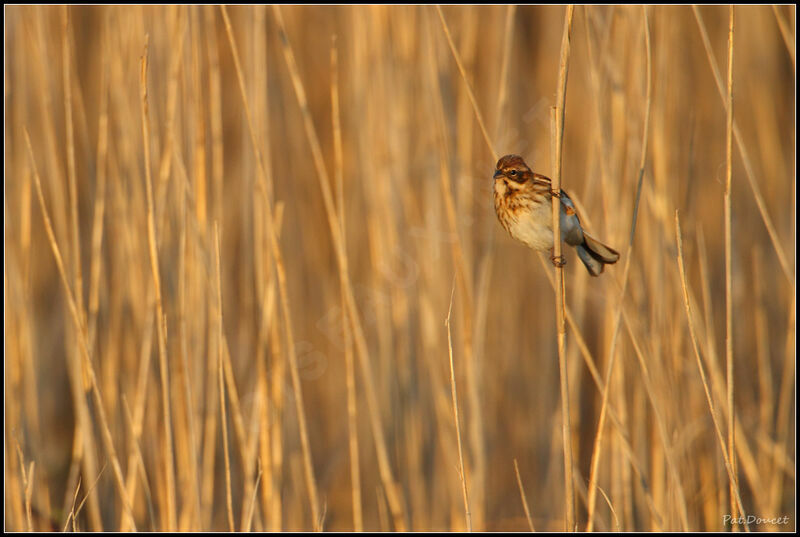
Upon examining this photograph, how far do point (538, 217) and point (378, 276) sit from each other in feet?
2.84

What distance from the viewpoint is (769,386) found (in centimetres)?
264

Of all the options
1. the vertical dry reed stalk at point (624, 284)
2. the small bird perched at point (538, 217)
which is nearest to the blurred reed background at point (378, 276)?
the vertical dry reed stalk at point (624, 284)

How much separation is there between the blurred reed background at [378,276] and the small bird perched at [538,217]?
0.21m

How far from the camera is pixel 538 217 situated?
1.88 meters

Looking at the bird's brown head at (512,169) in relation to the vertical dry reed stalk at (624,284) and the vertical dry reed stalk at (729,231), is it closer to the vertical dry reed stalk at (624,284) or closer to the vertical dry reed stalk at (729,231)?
the vertical dry reed stalk at (624,284)

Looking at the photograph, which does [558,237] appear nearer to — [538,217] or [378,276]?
[538,217]

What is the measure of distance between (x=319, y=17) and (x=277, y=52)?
28cm

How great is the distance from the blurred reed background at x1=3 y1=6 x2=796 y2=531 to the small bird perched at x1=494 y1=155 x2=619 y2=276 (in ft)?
0.69

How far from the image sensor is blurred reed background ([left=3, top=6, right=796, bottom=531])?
82.5 inches

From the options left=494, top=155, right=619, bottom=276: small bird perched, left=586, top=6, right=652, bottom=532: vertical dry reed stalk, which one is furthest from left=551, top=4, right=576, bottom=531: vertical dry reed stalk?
left=494, top=155, right=619, bottom=276: small bird perched

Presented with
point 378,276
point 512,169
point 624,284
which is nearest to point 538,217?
point 512,169

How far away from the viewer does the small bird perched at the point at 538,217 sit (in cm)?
186

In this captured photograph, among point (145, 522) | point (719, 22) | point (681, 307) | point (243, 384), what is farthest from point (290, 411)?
point (719, 22)

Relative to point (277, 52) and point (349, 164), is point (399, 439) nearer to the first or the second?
point (349, 164)
